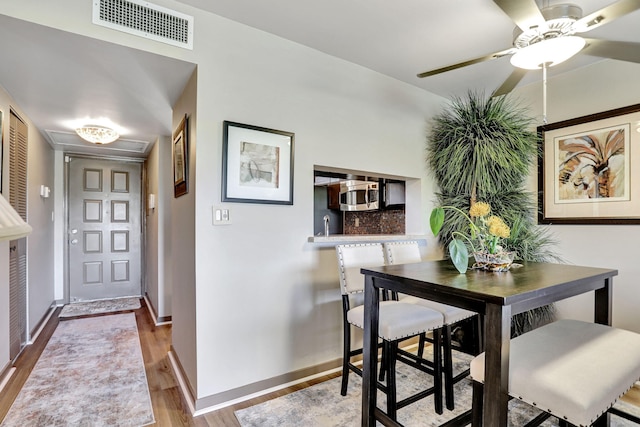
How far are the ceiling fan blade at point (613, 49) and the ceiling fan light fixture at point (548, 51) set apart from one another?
0.08 metres

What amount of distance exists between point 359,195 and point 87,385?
3.23 m

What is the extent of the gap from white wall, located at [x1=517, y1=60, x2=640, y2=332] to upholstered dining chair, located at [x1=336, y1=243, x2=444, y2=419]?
5.70 feet

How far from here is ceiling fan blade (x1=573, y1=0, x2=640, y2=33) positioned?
53.6 inches

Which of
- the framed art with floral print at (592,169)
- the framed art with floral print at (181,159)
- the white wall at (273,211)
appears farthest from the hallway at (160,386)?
the framed art with floral print at (592,169)

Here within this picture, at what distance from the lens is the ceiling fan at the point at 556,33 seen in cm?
145

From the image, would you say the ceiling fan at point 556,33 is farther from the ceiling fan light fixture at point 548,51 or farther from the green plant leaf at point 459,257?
the green plant leaf at point 459,257

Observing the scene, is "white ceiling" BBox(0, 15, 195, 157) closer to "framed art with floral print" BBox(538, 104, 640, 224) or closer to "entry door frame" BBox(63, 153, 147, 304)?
"entry door frame" BBox(63, 153, 147, 304)

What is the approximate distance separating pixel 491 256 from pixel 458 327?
1452 millimetres

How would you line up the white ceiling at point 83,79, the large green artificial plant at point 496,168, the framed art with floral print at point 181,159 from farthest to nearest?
the large green artificial plant at point 496,168, the framed art with floral print at point 181,159, the white ceiling at point 83,79

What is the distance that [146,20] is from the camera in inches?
72.3

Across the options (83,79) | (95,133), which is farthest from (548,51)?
(95,133)

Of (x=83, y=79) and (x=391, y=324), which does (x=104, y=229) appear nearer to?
(x=83, y=79)

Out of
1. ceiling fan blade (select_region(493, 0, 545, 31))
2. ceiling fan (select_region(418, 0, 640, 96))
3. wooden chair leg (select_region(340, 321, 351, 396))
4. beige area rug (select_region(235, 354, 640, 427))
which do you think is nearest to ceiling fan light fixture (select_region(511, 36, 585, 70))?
ceiling fan (select_region(418, 0, 640, 96))

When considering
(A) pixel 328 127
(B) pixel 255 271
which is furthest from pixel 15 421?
(A) pixel 328 127
